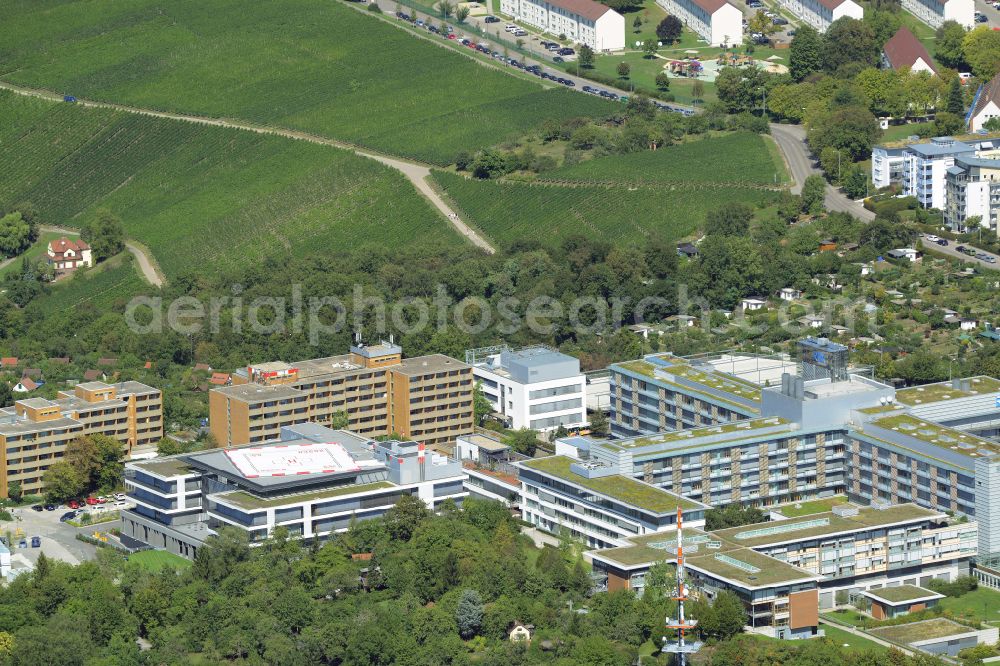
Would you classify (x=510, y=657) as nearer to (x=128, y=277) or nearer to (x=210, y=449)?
(x=210, y=449)

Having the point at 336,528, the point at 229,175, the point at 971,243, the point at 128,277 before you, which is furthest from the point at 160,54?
the point at 336,528

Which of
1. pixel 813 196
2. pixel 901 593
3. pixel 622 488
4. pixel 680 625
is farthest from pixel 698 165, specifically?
pixel 680 625

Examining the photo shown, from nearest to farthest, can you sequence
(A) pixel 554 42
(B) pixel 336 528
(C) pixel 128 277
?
(B) pixel 336 528 → (C) pixel 128 277 → (A) pixel 554 42

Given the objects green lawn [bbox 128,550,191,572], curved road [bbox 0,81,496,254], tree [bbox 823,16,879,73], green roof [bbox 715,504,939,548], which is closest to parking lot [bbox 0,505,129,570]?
green lawn [bbox 128,550,191,572]

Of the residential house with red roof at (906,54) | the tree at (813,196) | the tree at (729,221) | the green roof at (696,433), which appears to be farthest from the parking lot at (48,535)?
the residential house with red roof at (906,54)

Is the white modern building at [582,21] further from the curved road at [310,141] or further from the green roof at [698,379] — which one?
the green roof at [698,379]
